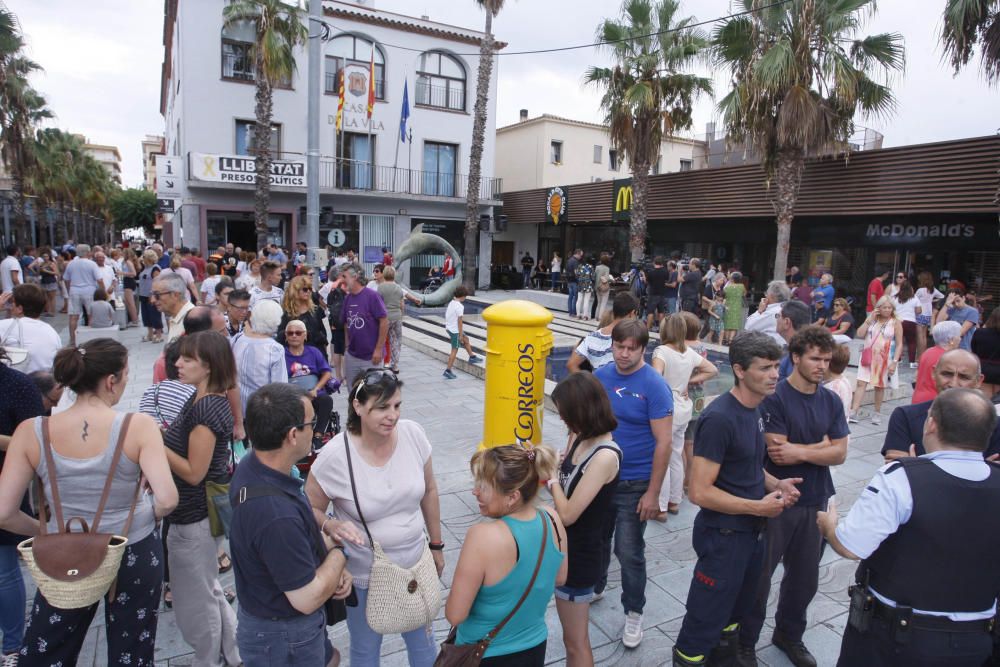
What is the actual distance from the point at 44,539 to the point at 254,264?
8.82 m

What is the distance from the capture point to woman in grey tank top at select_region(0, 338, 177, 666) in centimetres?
231

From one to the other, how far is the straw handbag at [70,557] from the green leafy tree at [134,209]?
2479 inches

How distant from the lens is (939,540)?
7.06 feet

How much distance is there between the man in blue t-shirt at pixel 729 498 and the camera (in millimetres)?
2758

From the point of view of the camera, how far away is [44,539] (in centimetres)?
224

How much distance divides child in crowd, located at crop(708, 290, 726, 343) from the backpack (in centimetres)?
788

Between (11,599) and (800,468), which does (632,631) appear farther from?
(11,599)

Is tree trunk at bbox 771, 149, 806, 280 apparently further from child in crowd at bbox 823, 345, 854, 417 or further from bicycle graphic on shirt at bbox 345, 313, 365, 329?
bicycle graphic on shirt at bbox 345, 313, 365, 329

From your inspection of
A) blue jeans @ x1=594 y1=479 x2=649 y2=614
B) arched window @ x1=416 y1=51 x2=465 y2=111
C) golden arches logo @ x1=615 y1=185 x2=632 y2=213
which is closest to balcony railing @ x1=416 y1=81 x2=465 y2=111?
arched window @ x1=416 y1=51 x2=465 y2=111

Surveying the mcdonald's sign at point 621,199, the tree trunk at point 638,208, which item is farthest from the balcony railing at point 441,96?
the tree trunk at point 638,208

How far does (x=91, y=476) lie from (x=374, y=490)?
1054mm

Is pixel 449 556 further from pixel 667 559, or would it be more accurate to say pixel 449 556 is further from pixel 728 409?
pixel 728 409

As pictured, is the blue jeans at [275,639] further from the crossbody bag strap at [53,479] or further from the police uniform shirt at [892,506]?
the police uniform shirt at [892,506]

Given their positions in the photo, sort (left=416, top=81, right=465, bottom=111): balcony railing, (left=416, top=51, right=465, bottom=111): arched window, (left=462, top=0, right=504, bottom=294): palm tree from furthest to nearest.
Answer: (left=416, top=81, right=465, bottom=111): balcony railing → (left=416, top=51, right=465, bottom=111): arched window → (left=462, top=0, right=504, bottom=294): palm tree
